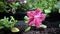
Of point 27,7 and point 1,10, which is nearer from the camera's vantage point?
point 1,10

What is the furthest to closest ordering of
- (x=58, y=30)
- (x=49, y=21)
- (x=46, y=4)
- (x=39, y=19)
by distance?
(x=46, y=4) < (x=49, y=21) < (x=58, y=30) < (x=39, y=19)

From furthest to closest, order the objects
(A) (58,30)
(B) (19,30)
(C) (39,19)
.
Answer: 1. (A) (58,30)
2. (B) (19,30)
3. (C) (39,19)

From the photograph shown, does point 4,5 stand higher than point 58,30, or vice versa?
point 4,5

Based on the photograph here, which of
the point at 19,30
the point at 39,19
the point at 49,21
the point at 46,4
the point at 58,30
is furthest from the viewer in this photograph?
the point at 46,4

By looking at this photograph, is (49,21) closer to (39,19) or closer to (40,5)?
(40,5)

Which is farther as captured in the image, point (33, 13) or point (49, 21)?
point (49, 21)

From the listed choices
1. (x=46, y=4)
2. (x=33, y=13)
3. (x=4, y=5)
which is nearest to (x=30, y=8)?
(x=46, y=4)

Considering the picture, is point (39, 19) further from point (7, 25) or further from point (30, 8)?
point (30, 8)

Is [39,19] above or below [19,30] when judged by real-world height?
above

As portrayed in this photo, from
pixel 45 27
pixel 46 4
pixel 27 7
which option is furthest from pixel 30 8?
pixel 45 27
